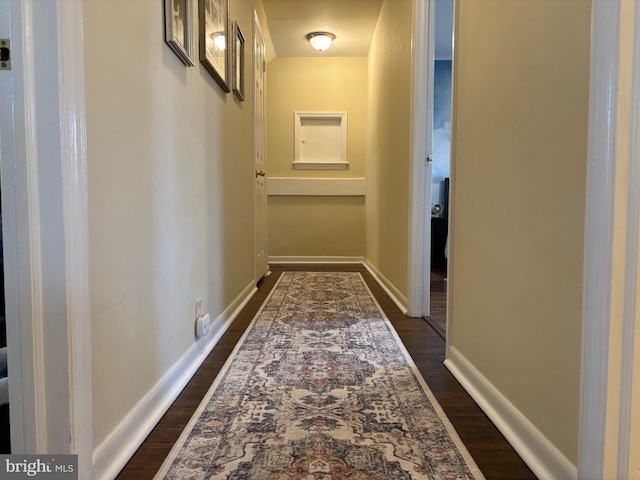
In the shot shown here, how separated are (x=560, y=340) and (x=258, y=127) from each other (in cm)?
298

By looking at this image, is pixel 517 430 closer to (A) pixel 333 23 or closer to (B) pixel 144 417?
(B) pixel 144 417

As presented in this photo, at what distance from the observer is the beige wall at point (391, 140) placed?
2594 millimetres

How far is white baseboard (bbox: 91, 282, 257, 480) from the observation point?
0.93 metres

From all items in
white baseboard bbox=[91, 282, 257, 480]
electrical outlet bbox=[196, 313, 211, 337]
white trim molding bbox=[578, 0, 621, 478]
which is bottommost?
white baseboard bbox=[91, 282, 257, 480]

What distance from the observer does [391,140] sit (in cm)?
307

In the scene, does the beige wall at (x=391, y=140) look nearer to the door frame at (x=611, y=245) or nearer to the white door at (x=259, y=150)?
the white door at (x=259, y=150)

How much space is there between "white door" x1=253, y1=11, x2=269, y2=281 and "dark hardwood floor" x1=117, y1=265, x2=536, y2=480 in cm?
126

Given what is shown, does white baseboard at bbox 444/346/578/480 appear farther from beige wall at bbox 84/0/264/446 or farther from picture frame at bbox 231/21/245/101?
picture frame at bbox 231/21/245/101

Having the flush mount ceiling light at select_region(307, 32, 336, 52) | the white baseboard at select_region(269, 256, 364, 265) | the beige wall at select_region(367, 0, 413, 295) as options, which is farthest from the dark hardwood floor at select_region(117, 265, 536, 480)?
the flush mount ceiling light at select_region(307, 32, 336, 52)

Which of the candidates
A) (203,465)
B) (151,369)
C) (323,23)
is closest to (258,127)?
(323,23)

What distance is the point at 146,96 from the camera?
1178mm

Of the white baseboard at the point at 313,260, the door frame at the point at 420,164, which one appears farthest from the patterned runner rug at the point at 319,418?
the white baseboard at the point at 313,260

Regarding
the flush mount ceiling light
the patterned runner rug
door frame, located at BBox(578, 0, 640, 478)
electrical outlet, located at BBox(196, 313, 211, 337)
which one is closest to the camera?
door frame, located at BBox(578, 0, 640, 478)

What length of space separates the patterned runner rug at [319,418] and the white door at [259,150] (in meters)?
1.45
